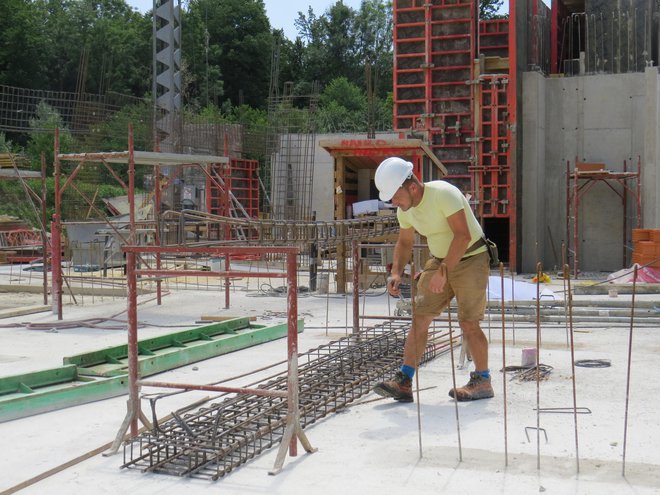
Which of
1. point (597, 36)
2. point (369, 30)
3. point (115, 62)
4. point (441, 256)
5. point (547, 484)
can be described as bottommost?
point (547, 484)

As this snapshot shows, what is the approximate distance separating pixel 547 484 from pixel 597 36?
767 inches

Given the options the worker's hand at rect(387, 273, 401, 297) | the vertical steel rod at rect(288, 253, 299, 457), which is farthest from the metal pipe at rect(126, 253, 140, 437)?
the worker's hand at rect(387, 273, 401, 297)

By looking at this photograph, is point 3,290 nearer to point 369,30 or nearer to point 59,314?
point 59,314

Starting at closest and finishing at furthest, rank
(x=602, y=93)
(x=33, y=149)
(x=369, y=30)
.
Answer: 1. (x=602, y=93)
2. (x=33, y=149)
3. (x=369, y=30)

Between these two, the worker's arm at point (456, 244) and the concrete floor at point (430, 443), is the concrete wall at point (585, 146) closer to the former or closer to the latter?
the concrete floor at point (430, 443)

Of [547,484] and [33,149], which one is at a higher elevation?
[33,149]

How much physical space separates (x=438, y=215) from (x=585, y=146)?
15987 mm

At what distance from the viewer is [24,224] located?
82.9ft

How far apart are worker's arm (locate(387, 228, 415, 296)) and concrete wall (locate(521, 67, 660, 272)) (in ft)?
48.6

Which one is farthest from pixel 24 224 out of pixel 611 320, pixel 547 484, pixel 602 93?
pixel 547 484

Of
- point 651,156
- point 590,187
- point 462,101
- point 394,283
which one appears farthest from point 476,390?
point 462,101

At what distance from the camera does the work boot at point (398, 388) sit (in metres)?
5.91

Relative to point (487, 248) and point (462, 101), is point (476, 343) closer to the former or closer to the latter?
point (487, 248)

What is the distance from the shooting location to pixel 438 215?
579cm
